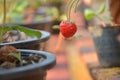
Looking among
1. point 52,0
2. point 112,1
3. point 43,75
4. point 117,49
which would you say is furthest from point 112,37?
point 52,0

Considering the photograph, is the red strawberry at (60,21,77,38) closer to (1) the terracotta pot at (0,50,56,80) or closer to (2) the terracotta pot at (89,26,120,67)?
(1) the terracotta pot at (0,50,56,80)

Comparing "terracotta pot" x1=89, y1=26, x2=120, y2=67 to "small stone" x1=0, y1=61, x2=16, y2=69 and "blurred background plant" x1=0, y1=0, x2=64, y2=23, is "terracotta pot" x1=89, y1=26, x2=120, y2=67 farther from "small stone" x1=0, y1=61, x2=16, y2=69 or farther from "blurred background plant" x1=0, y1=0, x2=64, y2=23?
"blurred background plant" x1=0, y1=0, x2=64, y2=23

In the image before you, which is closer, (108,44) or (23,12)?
(108,44)

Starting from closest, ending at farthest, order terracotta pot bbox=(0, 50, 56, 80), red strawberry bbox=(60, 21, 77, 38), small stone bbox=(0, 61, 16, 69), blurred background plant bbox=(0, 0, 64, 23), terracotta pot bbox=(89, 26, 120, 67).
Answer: terracotta pot bbox=(0, 50, 56, 80), small stone bbox=(0, 61, 16, 69), red strawberry bbox=(60, 21, 77, 38), terracotta pot bbox=(89, 26, 120, 67), blurred background plant bbox=(0, 0, 64, 23)

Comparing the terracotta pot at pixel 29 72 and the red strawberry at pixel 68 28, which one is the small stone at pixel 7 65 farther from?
the red strawberry at pixel 68 28

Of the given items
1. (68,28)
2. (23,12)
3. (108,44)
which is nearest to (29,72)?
(68,28)

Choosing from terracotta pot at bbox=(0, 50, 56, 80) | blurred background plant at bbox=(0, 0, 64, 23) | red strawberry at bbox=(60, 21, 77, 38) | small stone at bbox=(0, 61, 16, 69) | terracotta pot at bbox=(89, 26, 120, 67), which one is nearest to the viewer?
terracotta pot at bbox=(0, 50, 56, 80)

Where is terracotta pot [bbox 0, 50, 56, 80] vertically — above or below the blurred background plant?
above

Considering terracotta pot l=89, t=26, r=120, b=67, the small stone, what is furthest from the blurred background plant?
the small stone


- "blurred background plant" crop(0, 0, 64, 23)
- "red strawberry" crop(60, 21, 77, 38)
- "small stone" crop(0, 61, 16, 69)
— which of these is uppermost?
"red strawberry" crop(60, 21, 77, 38)

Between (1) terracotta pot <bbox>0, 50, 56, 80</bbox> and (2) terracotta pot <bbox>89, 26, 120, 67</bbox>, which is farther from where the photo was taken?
(2) terracotta pot <bbox>89, 26, 120, 67</bbox>

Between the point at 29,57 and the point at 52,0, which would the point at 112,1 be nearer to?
the point at 29,57

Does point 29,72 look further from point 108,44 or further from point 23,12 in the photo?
point 23,12
